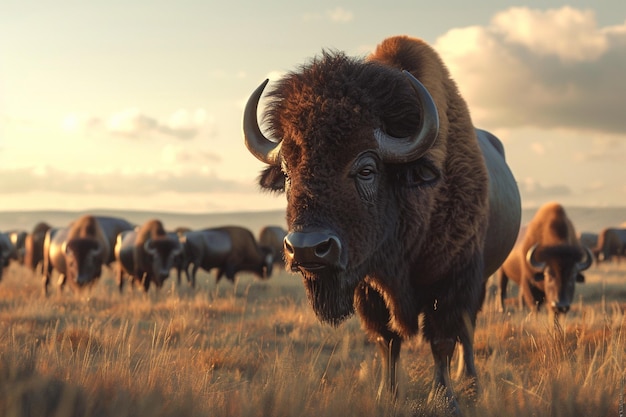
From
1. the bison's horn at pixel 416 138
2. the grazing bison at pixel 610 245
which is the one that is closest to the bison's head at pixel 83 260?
the bison's horn at pixel 416 138

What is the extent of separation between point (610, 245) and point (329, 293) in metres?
40.9

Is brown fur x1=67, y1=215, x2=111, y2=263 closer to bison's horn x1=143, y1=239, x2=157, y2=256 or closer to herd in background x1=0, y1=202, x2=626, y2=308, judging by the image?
herd in background x1=0, y1=202, x2=626, y2=308

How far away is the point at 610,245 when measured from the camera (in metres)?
41.7

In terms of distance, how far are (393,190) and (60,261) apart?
16802 millimetres

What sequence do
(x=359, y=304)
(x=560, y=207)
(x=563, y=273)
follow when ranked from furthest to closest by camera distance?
(x=560, y=207) → (x=563, y=273) → (x=359, y=304)

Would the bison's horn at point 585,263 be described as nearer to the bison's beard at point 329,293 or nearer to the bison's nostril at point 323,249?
the bison's beard at point 329,293

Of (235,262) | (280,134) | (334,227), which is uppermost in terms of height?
(280,134)

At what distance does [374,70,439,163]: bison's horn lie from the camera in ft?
15.9

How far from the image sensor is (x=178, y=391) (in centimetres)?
470

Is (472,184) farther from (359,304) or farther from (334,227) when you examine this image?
(334,227)

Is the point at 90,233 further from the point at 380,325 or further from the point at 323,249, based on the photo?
the point at 323,249

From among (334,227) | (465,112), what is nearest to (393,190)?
(334,227)

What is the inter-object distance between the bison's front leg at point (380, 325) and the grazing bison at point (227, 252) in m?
21.8

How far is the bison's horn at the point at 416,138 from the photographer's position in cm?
484
